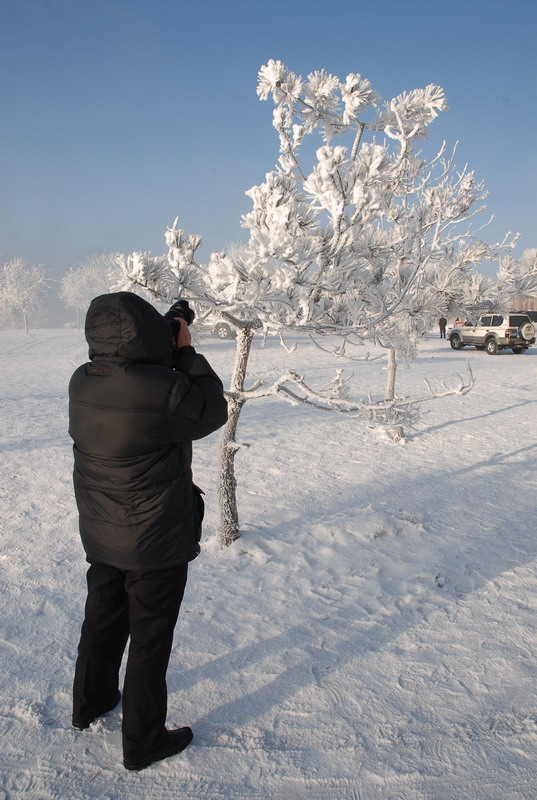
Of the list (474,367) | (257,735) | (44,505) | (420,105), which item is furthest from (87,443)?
(474,367)

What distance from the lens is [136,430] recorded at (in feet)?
6.66

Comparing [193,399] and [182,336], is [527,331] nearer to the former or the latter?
[182,336]

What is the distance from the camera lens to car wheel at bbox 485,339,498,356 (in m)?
23.0

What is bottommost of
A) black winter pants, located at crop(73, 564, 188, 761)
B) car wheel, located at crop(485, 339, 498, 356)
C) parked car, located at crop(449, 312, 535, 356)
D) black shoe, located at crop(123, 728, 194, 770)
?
black shoe, located at crop(123, 728, 194, 770)

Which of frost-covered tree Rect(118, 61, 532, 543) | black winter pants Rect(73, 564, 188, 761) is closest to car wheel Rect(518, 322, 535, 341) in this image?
frost-covered tree Rect(118, 61, 532, 543)

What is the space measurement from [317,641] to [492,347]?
894 inches

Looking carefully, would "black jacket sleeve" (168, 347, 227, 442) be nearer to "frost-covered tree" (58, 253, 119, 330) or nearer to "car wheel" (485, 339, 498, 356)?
"car wheel" (485, 339, 498, 356)

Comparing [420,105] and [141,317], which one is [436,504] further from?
[141,317]

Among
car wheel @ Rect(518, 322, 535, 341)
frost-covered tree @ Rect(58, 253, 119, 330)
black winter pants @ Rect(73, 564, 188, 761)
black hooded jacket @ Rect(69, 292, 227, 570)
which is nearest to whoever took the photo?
black hooded jacket @ Rect(69, 292, 227, 570)

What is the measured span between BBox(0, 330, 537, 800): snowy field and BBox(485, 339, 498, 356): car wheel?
686 inches

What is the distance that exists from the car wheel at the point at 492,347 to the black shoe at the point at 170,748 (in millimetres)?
23680

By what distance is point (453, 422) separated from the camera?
10031 mm

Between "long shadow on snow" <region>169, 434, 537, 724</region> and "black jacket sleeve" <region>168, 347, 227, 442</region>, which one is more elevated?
"black jacket sleeve" <region>168, 347, 227, 442</region>

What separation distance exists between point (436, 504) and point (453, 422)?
4587 millimetres
